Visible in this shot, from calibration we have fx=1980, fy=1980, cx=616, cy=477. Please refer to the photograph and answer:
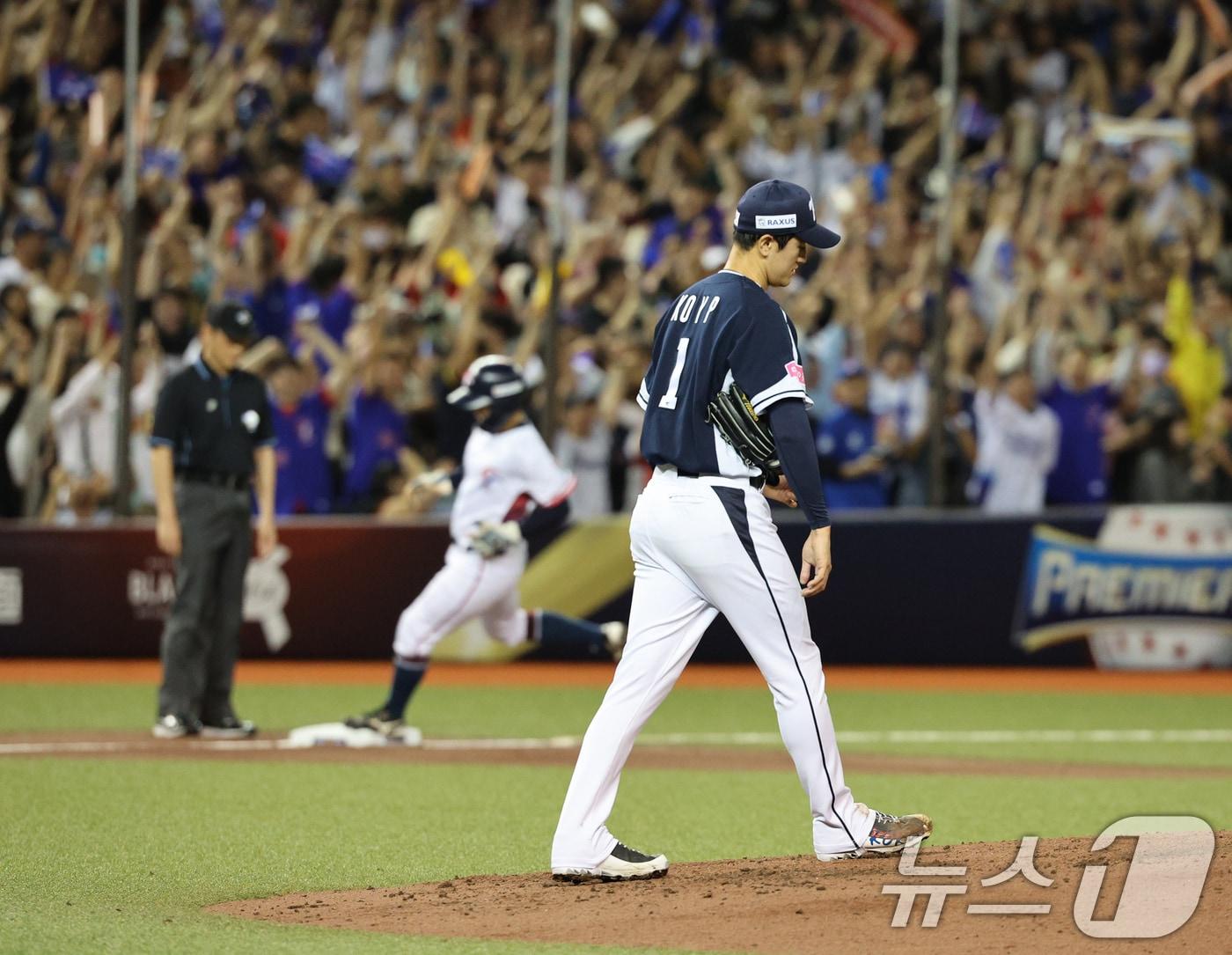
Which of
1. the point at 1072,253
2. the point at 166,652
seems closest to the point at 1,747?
the point at 166,652

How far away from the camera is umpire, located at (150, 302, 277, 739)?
36.3 ft

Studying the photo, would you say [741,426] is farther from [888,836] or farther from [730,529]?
[888,836]

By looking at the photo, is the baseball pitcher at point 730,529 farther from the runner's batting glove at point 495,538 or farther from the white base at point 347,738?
the white base at point 347,738

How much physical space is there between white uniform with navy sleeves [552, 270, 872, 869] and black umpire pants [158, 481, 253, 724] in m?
5.15

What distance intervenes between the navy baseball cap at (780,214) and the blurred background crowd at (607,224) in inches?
350

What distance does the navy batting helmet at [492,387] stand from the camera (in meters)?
10.9

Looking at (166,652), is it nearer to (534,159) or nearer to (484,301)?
(484,301)

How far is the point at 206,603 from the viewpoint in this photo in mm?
11172

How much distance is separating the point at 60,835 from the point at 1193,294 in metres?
13.4

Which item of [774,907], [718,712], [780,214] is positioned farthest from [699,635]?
[718,712]

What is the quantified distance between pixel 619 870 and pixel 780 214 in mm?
2196

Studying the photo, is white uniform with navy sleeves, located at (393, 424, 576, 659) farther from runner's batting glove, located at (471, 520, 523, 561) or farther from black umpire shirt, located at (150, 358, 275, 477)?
black umpire shirt, located at (150, 358, 275, 477)

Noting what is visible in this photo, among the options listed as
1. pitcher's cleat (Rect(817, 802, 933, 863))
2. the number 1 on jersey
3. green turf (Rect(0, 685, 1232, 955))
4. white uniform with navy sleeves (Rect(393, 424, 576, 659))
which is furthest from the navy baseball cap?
white uniform with navy sleeves (Rect(393, 424, 576, 659))

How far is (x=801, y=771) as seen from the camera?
6.45 meters
